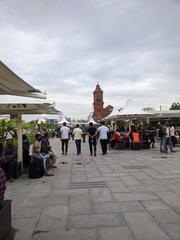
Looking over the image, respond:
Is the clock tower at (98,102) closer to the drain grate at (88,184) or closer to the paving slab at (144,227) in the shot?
the drain grate at (88,184)

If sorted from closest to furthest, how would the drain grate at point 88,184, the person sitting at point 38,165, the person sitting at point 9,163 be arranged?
the drain grate at point 88,184 < the person sitting at point 9,163 < the person sitting at point 38,165

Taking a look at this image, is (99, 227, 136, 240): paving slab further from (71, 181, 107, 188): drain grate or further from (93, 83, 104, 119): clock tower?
(93, 83, 104, 119): clock tower

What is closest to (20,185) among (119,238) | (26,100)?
(26,100)

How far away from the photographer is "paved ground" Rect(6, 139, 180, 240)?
442cm

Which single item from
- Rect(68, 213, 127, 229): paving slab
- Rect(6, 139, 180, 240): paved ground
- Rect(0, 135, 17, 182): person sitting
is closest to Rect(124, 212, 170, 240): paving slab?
Rect(6, 139, 180, 240): paved ground

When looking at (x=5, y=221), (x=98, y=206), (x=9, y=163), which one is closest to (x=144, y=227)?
(x=98, y=206)

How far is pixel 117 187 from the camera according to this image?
7387 millimetres

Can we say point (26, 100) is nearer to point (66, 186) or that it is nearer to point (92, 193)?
point (66, 186)

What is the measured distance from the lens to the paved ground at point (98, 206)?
4418mm

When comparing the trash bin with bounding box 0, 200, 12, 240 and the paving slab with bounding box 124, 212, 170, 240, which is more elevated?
the trash bin with bounding box 0, 200, 12, 240

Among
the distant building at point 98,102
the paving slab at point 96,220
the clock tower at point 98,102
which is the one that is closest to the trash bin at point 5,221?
the paving slab at point 96,220

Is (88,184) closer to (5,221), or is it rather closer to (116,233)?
(116,233)

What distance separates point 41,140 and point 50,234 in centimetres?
635

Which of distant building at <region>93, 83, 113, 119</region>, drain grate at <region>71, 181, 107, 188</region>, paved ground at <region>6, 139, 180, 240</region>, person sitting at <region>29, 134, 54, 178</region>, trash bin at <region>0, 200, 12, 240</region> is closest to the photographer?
trash bin at <region>0, 200, 12, 240</region>
